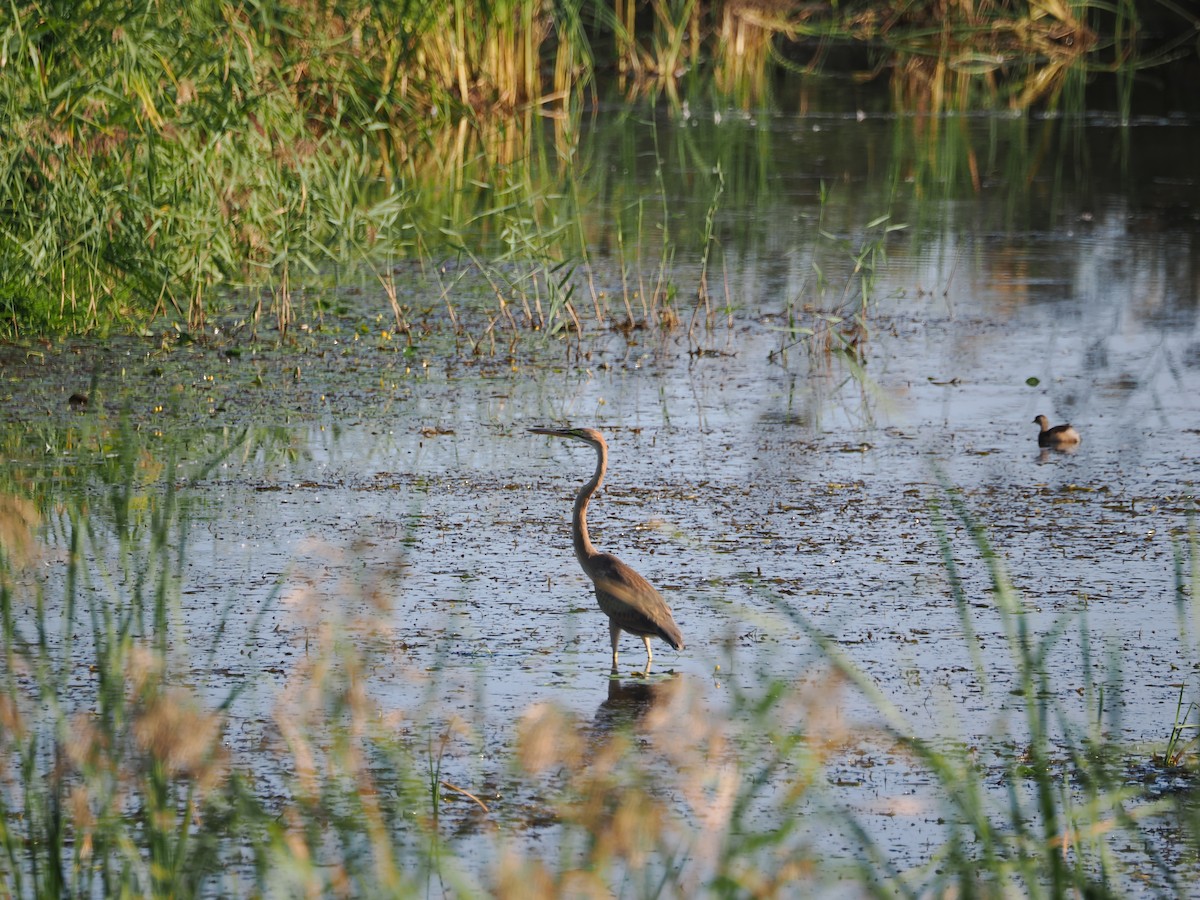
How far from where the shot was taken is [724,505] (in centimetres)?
702

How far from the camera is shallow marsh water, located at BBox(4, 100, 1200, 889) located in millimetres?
5074

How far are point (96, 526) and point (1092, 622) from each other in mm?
3264

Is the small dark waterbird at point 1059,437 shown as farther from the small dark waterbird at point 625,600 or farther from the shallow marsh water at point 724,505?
the small dark waterbird at point 625,600

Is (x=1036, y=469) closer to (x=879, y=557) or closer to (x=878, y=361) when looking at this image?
(x=879, y=557)

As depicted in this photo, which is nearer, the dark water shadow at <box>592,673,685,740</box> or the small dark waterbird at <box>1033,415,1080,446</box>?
the dark water shadow at <box>592,673,685,740</box>

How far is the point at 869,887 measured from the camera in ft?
9.57

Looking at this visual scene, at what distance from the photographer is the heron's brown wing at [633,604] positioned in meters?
5.23

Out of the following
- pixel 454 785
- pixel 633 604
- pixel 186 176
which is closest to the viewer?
pixel 454 785

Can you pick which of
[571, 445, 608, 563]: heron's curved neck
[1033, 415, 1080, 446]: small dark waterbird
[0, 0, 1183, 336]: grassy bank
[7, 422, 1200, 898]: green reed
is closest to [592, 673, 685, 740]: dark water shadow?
[7, 422, 1200, 898]: green reed

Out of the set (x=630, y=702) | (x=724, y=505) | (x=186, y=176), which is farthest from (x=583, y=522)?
(x=186, y=176)

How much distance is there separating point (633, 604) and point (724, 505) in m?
1.79

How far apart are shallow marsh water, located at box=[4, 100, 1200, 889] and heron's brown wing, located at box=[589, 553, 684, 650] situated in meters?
0.16

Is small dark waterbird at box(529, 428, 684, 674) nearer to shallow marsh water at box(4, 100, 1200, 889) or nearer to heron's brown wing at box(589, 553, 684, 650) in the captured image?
heron's brown wing at box(589, 553, 684, 650)

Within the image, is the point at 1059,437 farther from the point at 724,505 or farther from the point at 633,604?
the point at 633,604
